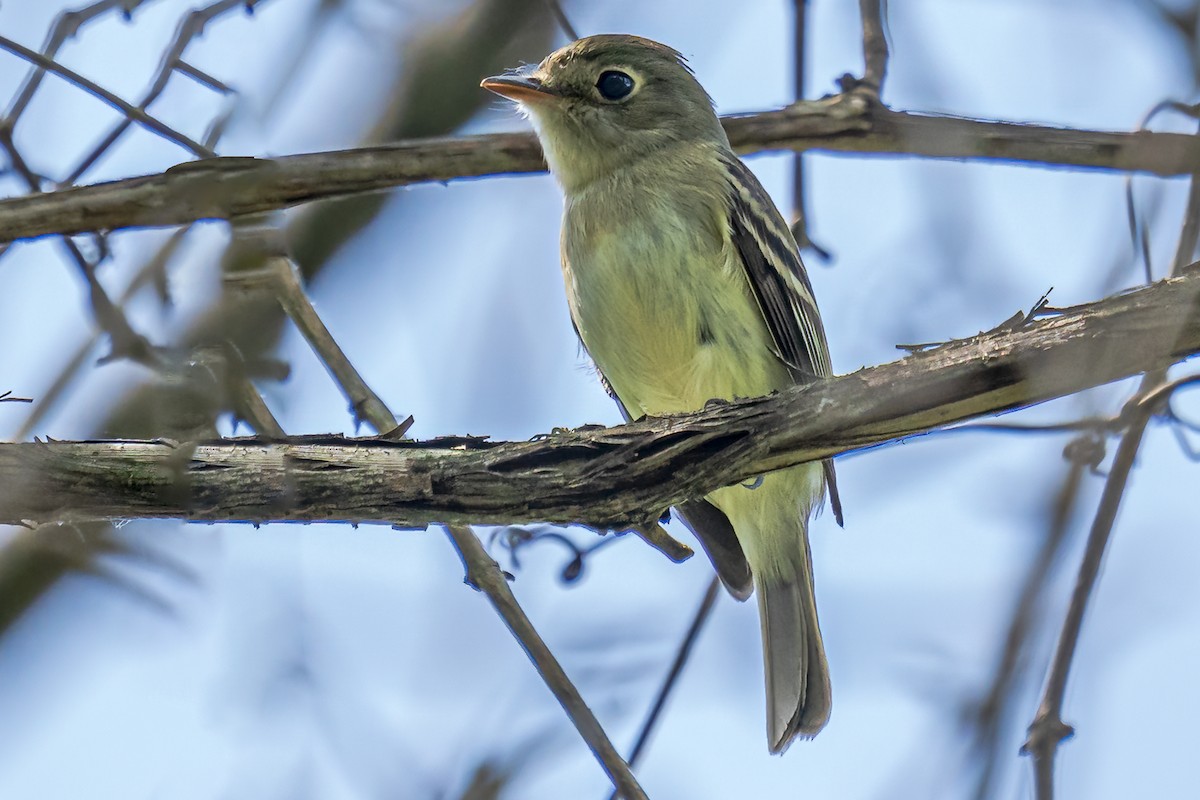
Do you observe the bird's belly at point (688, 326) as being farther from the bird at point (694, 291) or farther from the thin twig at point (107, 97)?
the thin twig at point (107, 97)

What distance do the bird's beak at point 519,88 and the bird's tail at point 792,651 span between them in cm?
222

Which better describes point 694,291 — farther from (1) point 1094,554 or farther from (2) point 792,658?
(1) point 1094,554

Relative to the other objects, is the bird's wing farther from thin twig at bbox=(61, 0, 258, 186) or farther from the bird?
thin twig at bbox=(61, 0, 258, 186)

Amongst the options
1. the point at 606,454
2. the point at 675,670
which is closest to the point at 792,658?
the point at 675,670

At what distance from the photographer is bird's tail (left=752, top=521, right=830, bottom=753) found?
5.04 metres

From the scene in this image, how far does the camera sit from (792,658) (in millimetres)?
5215

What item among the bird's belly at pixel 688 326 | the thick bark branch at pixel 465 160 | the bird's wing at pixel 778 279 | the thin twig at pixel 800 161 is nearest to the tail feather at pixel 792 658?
the bird's wing at pixel 778 279

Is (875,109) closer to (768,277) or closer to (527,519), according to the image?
(768,277)

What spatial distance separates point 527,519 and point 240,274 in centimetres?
104

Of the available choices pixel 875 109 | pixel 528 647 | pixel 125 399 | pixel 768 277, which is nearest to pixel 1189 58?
pixel 875 109

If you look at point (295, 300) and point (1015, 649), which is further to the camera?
point (295, 300)

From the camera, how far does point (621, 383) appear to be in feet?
17.0

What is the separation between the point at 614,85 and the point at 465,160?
6.02 ft

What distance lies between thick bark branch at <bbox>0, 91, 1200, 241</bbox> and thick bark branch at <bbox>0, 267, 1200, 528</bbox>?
2.22ft
